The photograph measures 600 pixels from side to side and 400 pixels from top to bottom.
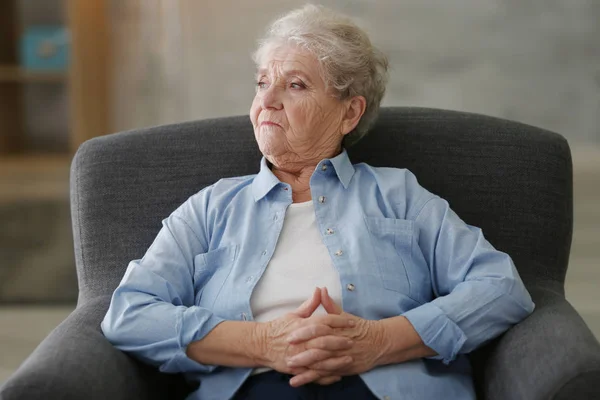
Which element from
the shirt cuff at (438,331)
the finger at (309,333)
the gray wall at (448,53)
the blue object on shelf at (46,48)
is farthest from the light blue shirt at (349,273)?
the blue object on shelf at (46,48)

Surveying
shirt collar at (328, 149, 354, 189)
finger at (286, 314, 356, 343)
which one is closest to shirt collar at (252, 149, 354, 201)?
shirt collar at (328, 149, 354, 189)

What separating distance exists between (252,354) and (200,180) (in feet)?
1.73

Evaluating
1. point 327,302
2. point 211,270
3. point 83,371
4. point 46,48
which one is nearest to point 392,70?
point 46,48

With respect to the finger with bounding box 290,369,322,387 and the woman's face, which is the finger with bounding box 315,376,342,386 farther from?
the woman's face

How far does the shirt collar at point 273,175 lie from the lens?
1793 millimetres

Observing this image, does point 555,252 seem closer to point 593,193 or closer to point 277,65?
point 277,65

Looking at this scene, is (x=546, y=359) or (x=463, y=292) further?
(x=463, y=292)

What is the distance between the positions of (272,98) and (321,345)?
536mm

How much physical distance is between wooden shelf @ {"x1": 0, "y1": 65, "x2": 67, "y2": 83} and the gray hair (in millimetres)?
2214

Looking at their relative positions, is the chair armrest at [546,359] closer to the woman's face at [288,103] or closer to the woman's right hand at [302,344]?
the woman's right hand at [302,344]

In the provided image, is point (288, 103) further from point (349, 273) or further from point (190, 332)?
point (190, 332)

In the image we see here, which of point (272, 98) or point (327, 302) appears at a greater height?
point (272, 98)

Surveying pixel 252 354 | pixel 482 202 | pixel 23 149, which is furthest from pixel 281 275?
pixel 23 149

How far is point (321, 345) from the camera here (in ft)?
5.01
